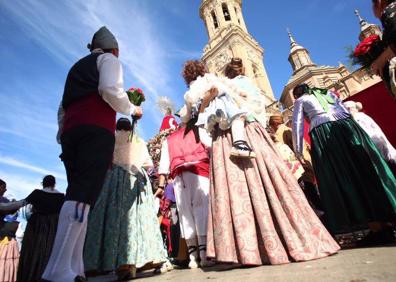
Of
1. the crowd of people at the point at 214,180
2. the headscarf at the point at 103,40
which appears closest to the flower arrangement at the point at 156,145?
the crowd of people at the point at 214,180

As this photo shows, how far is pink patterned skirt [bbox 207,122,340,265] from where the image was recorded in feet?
6.47

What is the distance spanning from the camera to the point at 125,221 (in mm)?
3199

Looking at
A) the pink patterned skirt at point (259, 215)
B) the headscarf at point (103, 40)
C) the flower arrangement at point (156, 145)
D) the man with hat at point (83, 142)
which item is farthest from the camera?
the flower arrangement at point (156, 145)

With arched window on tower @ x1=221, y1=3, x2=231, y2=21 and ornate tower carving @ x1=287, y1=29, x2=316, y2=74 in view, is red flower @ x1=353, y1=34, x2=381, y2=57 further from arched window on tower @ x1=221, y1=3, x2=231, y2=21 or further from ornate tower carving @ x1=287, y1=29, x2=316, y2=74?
arched window on tower @ x1=221, y1=3, x2=231, y2=21

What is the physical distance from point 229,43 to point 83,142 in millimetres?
35643

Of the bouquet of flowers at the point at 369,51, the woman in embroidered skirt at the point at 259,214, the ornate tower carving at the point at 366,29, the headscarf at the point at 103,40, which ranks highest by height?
the ornate tower carving at the point at 366,29

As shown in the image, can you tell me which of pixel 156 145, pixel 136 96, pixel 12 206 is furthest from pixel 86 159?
pixel 156 145

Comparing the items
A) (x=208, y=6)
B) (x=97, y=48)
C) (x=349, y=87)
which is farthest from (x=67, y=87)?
(x=208, y=6)

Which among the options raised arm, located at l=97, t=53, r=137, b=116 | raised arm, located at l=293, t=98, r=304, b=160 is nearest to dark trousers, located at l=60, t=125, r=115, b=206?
raised arm, located at l=97, t=53, r=137, b=116

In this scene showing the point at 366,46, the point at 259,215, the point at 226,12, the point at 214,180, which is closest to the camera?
the point at 259,215

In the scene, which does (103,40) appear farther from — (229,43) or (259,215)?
(229,43)

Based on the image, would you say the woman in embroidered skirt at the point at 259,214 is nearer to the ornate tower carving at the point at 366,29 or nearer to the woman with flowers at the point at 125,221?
the woman with flowers at the point at 125,221

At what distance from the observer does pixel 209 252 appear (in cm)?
215

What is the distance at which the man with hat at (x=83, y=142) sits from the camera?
1.79 meters
